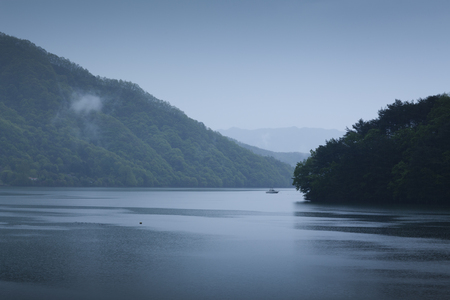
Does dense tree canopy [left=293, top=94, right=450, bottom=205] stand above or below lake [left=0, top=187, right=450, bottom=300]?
above

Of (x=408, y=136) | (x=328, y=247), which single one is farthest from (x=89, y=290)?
(x=408, y=136)

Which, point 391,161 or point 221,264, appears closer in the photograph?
point 221,264

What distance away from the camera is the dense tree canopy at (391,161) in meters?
70.6

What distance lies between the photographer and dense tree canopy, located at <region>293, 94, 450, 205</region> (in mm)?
70562

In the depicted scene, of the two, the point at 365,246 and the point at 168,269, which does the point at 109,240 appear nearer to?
the point at 168,269

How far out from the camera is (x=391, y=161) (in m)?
82.5

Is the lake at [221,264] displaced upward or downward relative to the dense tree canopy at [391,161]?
downward

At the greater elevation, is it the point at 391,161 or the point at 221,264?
the point at 391,161

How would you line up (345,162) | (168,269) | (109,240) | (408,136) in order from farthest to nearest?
(345,162) → (408,136) → (109,240) → (168,269)

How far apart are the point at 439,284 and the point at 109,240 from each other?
1711 centimetres

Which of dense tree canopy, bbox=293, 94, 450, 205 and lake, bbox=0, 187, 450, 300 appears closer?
lake, bbox=0, 187, 450, 300

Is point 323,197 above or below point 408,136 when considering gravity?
below

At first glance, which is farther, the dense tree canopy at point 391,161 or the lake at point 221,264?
the dense tree canopy at point 391,161

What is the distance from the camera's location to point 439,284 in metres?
14.7
